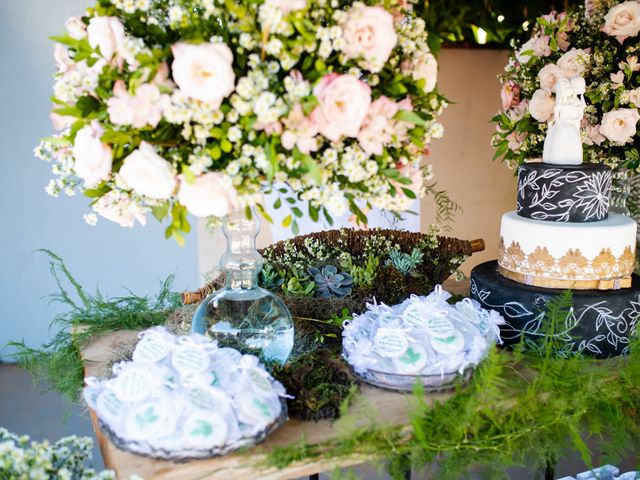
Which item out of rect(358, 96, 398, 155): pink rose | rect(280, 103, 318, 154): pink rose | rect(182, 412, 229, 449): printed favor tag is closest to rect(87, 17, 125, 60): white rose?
rect(280, 103, 318, 154): pink rose

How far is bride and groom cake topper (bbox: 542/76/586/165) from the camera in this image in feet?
4.18

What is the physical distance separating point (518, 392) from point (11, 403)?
2.54 m

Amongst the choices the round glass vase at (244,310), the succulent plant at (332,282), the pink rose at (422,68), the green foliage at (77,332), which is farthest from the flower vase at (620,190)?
the green foliage at (77,332)

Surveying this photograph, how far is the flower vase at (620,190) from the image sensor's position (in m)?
1.66

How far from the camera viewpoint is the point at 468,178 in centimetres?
276

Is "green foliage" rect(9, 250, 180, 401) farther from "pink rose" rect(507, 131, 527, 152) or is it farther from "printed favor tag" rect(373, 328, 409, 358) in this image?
"pink rose" rect(507, 131, 527, 152)

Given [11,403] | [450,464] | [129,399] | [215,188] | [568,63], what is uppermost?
[568,63]

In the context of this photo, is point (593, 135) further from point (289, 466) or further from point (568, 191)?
point (289, 466)

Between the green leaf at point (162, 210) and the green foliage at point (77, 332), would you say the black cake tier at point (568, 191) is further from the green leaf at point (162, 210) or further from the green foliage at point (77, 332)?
the green foliage at point (77, 332)

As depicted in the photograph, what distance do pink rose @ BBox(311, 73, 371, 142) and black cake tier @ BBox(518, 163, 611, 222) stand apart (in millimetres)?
532

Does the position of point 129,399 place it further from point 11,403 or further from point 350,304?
point 11,403

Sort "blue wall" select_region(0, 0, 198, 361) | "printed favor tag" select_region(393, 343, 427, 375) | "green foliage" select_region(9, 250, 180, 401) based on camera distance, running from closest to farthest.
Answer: "printed favor tag" select_region(393, 343, 427, 375) < "green foliage" select_region(9, 250, 180, 401) < "blue wall" select_region(0, 0, 198, 361)

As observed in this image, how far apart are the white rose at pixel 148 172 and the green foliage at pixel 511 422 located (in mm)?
396

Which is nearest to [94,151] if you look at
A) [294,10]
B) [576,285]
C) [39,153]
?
[39,153]
